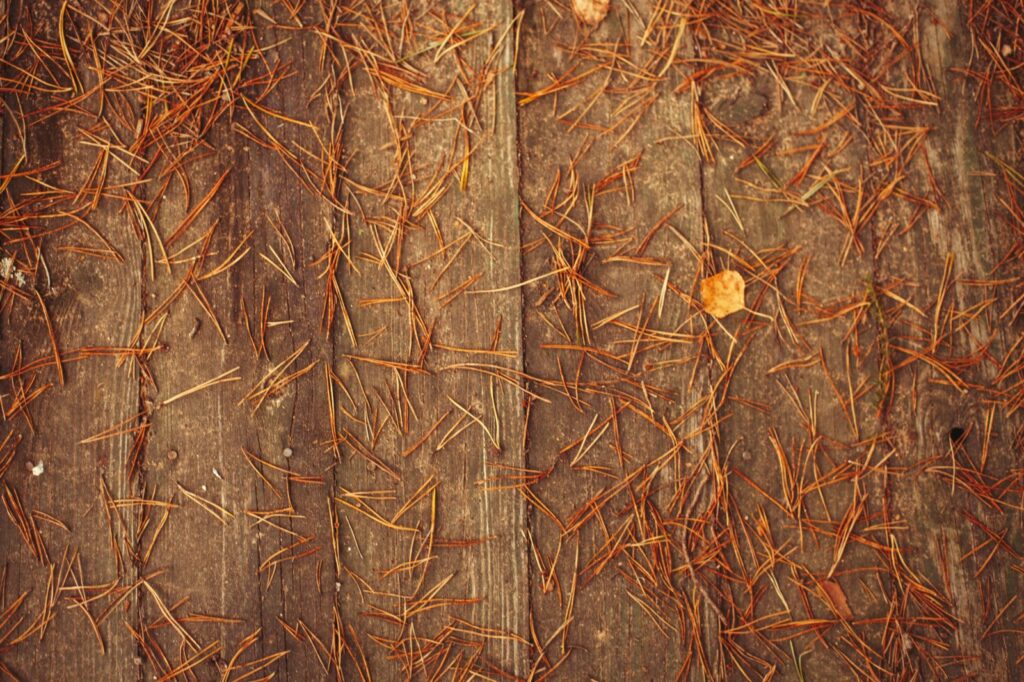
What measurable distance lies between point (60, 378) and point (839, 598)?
2192 millimetres

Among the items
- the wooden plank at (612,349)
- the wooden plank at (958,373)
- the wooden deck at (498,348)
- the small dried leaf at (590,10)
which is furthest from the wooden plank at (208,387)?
the wooden plank at (958,373)

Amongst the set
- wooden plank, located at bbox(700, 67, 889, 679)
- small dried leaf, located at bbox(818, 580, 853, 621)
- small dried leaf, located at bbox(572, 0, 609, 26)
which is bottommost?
small dried leaf, located at bbox(818, 580, 853, 621)

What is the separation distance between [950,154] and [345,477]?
191cm

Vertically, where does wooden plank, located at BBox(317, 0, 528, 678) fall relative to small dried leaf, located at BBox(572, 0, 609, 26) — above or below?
below

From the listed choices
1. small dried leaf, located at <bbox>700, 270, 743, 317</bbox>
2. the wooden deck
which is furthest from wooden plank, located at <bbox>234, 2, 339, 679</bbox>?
small dried leaf, located at <bbox>700, 270, 743, 317</bbox>

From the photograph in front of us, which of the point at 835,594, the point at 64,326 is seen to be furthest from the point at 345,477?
the point at 835,594

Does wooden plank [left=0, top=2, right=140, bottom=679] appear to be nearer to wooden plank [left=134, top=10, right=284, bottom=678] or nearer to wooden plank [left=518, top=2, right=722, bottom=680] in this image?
wooden plank [left=134, top=10, right=284, bottom=678]

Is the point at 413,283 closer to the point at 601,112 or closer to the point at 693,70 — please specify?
the point at 601,112

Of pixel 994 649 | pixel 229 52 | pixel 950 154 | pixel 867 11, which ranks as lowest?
pixel 994 649

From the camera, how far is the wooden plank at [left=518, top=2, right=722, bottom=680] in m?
1.78

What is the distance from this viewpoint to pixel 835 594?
1791mm

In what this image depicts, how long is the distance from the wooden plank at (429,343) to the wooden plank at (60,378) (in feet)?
2.03

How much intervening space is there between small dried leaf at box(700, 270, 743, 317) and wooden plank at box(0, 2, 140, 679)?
61.3 inches

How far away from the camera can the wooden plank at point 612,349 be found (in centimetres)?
178
